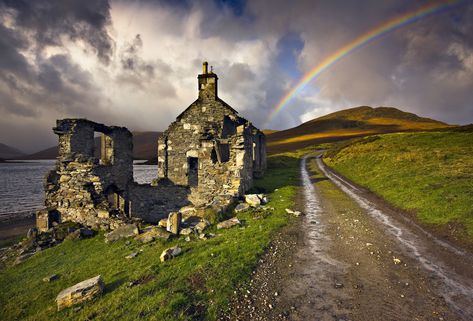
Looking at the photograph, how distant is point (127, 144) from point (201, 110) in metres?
8.52

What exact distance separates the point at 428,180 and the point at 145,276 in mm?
22591

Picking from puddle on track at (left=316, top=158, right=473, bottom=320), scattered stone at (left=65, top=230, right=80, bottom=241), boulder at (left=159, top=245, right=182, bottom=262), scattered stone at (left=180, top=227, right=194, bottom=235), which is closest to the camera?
puddle on track at (left=316, top=158, right=473, bottom=320)

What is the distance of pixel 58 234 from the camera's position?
14414 mm

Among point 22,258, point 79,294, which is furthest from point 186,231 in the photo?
point 22,258

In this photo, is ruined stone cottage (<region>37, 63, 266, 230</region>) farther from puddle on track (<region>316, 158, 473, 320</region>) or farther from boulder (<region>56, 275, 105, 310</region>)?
puddle on track (<region>316, 158, 473, 320</region>)

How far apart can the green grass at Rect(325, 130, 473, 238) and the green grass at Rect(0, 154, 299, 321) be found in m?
8.36

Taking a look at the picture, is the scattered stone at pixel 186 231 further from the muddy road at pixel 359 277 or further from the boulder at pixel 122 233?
the muddy road at pixel 359 277

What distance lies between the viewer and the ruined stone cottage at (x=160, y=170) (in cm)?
1589

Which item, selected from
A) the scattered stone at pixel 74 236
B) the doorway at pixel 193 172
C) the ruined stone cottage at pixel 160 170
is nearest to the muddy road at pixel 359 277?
the ruined stone cottage at pixel 160 170

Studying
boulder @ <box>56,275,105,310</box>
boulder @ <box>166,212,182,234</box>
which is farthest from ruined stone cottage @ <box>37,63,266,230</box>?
boulder @ <box>56,275,105,310</box>

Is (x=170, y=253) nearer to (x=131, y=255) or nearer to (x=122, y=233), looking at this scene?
(x=131, y=255)

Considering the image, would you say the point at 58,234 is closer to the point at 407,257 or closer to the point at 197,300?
the point at 197,300

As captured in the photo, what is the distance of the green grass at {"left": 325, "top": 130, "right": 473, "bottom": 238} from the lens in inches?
530

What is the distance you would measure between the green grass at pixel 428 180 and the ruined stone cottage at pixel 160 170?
454 inches
